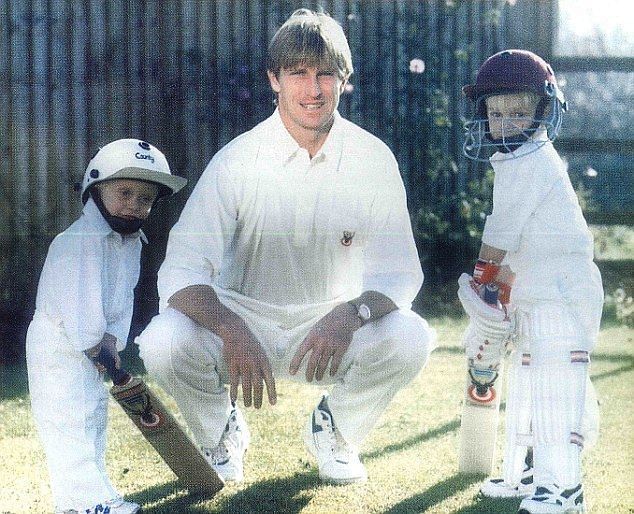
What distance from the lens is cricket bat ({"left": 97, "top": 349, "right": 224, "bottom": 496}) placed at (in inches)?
70.2

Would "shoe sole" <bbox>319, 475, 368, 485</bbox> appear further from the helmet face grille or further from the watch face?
the helmet face grille

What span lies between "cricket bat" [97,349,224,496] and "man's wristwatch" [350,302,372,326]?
1.24 feet

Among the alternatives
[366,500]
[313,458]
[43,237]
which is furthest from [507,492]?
[43,237]

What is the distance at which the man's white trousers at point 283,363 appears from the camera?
1.96 m

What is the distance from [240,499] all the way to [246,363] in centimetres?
24

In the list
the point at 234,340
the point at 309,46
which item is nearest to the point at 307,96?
the point at 309,46

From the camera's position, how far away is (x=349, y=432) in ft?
6.79

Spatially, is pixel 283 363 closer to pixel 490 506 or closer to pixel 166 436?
pixel 166 436

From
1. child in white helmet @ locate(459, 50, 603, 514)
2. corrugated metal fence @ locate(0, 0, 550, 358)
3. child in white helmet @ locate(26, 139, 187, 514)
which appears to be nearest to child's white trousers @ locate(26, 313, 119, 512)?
child in white helmet @ locate(26, 139, 187, 514)

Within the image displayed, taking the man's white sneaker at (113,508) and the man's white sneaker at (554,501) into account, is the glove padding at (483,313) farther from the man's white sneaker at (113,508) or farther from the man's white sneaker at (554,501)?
the man's white sneaker at (113,508)

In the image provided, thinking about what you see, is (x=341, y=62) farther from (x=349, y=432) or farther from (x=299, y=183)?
(x=349, y=432)

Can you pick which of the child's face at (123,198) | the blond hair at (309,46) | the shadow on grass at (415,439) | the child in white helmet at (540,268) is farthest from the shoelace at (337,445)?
the blond hair at (309,46)

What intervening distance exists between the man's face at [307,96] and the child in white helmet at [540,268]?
0.27 metres

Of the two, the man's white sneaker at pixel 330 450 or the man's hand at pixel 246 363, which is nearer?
the man's hand at pixel 246 363
